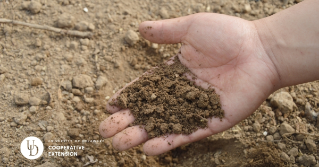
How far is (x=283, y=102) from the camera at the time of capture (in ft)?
9.04

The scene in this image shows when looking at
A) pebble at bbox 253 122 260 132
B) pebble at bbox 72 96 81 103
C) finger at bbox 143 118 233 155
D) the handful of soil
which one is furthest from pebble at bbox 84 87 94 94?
pebble at bbox 253 122 260 132

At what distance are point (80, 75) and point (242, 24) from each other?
1.74 m

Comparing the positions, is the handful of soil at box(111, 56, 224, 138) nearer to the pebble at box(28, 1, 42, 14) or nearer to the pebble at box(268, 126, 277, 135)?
the pebble at box(268, 126, 277, 135)

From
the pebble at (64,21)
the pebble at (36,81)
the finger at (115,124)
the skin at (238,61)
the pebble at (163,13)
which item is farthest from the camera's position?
the pebble at (163,13)

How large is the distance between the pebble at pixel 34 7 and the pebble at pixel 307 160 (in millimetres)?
3243

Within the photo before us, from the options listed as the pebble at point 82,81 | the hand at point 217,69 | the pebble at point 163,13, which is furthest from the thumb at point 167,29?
the pebble at point 82,81

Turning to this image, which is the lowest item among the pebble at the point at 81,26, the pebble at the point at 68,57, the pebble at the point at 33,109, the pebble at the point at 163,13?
the pebble at the point at 33,109

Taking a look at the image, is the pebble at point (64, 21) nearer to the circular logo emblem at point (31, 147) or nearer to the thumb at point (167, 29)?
the thumb at point (167, 29)

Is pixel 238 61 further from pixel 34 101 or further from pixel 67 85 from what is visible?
pixel 34 101

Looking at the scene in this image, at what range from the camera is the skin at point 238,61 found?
2301 millimetres

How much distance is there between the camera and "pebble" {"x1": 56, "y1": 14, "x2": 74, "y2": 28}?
311 centimetres

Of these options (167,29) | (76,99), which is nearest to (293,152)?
(167,29)

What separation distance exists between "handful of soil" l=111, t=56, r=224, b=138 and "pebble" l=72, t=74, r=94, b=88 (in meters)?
0.51

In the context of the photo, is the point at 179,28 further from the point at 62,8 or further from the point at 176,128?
the point at 62,8
